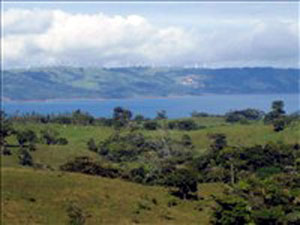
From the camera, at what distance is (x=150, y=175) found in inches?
3730

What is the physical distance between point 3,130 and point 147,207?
67400 mm

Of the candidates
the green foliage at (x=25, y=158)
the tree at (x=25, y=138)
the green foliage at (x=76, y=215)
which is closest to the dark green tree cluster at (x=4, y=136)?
the tree at (x=25, y=138)

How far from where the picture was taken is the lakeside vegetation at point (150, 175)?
57438 mm

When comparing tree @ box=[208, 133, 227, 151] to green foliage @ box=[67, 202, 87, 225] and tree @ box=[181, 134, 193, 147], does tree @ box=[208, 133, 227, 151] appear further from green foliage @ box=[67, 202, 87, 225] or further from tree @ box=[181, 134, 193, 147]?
green foliage @ box=[67, 202, 87, 225]

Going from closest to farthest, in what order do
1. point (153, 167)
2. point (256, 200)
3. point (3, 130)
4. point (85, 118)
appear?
point (256, 200) < point (153, 167) < point (3, 130) < point (85, 118)

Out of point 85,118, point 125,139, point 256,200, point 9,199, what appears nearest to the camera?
point 256,200

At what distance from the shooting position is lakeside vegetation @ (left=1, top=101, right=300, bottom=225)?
188 feet

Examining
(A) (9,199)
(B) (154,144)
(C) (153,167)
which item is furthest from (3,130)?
(A) (9,199)

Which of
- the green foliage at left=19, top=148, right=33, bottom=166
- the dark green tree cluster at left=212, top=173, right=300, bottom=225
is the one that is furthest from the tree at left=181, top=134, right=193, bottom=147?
the dark green tree cluster at left=212, top=173, right=300, bottom=225

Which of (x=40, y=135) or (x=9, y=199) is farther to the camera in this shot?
(x=40, y=135)

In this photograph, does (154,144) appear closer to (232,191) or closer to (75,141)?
(75,141)

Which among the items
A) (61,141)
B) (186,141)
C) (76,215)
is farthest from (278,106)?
(76,215)

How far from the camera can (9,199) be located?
64.6m

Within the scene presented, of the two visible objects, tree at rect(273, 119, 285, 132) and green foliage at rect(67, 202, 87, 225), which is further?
tree at rect(273, 119, 285, 132)
